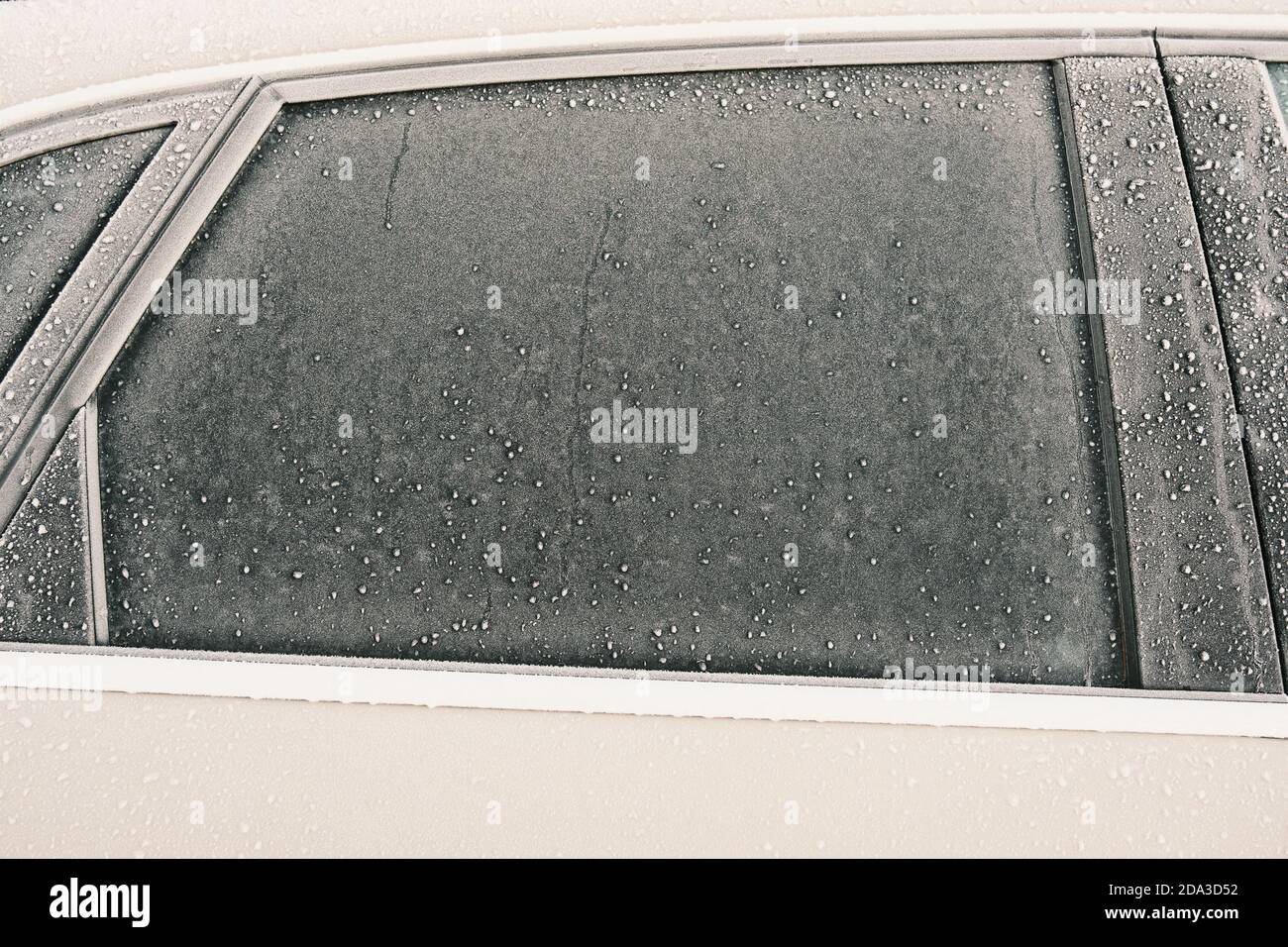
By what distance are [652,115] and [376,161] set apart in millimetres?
492

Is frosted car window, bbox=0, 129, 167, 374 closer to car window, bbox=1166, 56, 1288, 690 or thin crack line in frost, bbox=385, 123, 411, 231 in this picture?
thin crack line in frost, bbox=385, 123, 411, 231

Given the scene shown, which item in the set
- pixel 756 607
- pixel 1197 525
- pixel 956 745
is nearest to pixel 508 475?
pixel 756 607

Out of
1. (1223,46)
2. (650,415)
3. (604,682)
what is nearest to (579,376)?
(650,415)

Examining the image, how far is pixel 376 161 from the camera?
1.30 m

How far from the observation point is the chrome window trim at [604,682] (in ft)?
3.71

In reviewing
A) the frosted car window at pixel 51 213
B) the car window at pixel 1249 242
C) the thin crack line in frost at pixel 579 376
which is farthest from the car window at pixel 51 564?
the car window at pixel 1249 242

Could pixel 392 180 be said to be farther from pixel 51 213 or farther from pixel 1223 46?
pixel 1223 46

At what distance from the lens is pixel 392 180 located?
4.24 ft

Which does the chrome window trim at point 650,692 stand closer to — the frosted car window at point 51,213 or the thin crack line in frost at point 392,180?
the frosted car window at point 51,213

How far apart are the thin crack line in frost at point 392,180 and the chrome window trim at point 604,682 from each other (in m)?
0.27

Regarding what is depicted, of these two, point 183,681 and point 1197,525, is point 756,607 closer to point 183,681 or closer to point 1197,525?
point 1197,525

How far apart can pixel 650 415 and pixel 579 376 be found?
0.13 m

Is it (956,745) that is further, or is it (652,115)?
(652,115)
